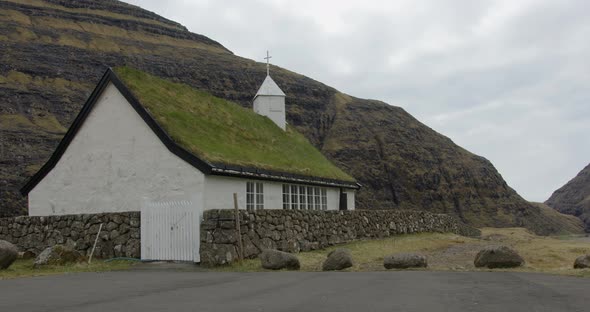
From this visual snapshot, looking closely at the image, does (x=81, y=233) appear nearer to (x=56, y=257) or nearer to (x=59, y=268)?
(x=56, y=257)

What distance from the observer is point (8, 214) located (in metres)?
43.4

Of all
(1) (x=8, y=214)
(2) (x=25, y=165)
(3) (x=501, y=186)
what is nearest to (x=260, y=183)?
(1) (x=8, y=214)

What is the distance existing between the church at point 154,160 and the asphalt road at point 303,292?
17.9ft

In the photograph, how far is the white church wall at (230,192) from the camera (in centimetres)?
1933

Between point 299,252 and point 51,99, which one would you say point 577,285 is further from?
point 51,99

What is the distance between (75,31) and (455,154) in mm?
56521

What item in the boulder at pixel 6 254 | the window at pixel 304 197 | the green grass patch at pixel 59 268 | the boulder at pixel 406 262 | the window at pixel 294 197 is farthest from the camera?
the window at pixel 294 197

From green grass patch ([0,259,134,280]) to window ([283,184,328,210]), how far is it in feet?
25.2

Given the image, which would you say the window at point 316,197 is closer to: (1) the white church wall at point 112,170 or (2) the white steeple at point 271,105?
(2) the white steeple at point 271,105

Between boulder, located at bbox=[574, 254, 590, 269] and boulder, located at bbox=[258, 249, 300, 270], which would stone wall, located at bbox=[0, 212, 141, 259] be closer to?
boulder, located at bbox=[258, 249, 300, 270]

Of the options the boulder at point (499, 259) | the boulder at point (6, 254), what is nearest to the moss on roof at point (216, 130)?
the boulder at point (6, 254)

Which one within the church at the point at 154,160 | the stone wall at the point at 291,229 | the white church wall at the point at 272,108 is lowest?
the stone wall at the point at 291,229

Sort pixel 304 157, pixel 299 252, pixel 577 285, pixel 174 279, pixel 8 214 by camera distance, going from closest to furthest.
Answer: pixel 577 285, pixel 174 279, pixel 299 252, pixel 304 157, pixel 8 214

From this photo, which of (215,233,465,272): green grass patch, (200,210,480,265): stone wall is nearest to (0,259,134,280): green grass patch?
(200,210,480,265): stone wall
